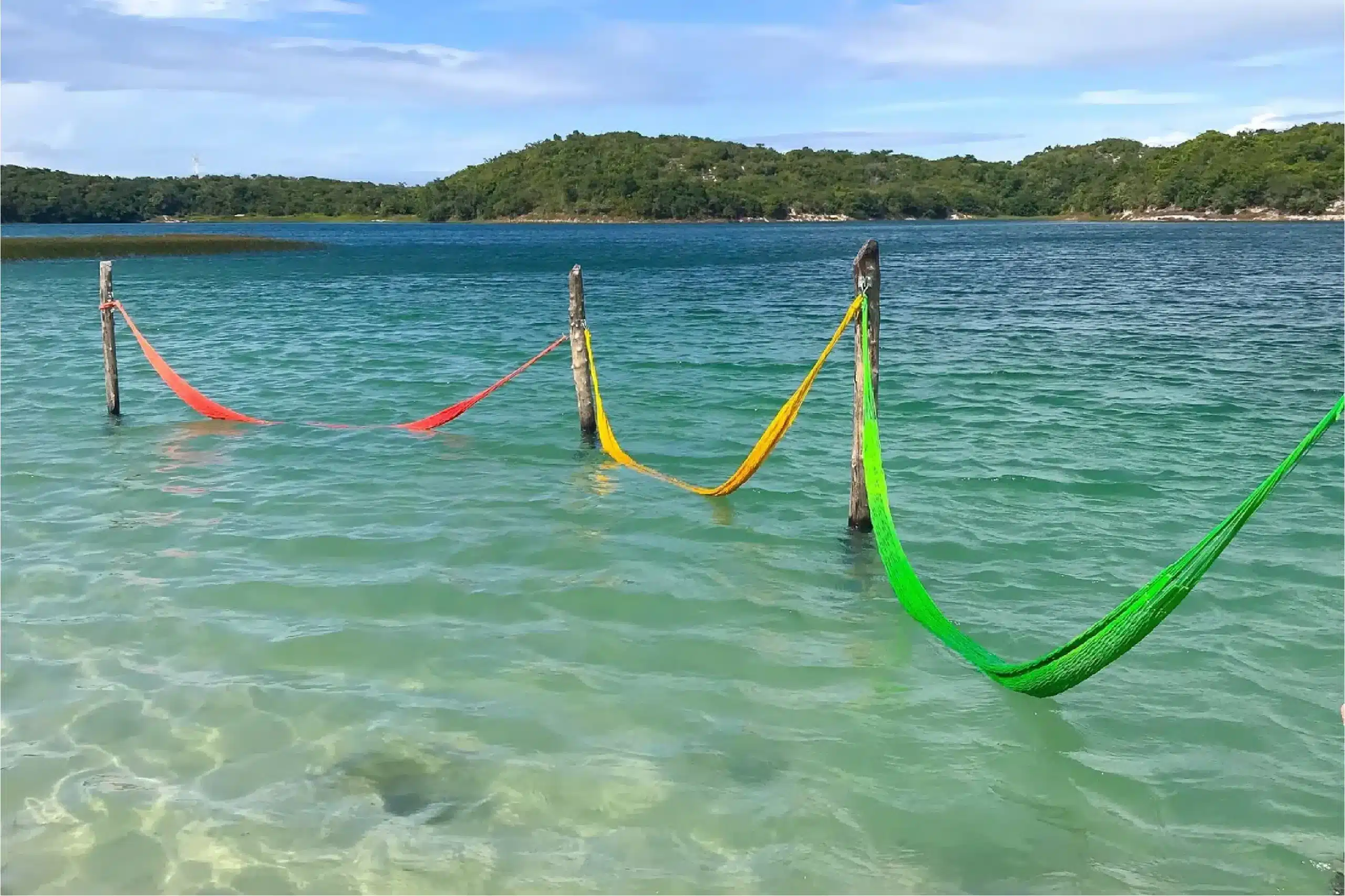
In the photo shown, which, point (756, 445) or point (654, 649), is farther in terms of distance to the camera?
point (756, 445)

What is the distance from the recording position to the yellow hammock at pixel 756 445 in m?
9.10

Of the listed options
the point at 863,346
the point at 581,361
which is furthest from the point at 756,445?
the point at 581,361

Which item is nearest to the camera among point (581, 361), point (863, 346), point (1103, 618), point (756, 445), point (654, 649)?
point (1103, 618)

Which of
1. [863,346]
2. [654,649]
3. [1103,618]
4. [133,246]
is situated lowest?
[654,649]

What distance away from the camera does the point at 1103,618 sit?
18.6ft

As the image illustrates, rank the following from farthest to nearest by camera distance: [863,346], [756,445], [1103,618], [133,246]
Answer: [133,246] < [756,445] < [863,346] < [1103,618]

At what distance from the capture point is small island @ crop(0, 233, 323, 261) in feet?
188

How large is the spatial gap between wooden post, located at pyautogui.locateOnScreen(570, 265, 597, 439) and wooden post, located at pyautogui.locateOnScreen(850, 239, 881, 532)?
4511 mm

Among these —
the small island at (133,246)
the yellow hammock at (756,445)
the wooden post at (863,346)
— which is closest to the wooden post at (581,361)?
the yellow hammock at (756,445)

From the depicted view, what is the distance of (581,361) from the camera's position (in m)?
13.0

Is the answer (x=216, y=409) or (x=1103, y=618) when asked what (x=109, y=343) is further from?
(x=1103, y=618)

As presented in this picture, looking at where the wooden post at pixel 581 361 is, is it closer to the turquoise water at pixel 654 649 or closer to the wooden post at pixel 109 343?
the turquoise water at pixel 654 649

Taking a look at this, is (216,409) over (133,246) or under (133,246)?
under

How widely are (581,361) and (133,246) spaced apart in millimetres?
60702
